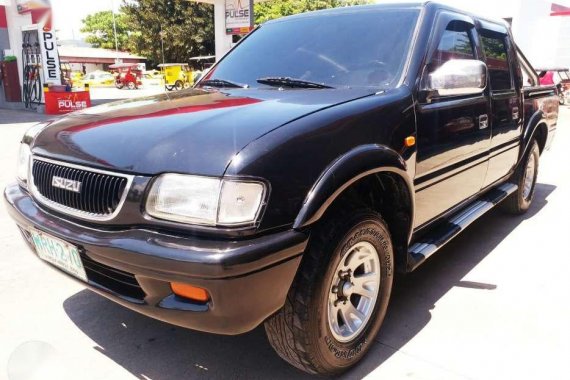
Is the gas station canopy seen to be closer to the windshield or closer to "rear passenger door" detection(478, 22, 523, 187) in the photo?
"rear passenger door" detection(478, 22, 523, 187)

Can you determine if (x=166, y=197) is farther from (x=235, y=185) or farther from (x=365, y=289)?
(x=365, y=289)

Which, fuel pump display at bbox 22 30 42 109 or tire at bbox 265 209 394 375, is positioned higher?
fuel pump display at bbox 22 30 42 109

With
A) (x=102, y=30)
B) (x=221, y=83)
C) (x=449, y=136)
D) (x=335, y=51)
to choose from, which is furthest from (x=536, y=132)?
(x=102, y=30)

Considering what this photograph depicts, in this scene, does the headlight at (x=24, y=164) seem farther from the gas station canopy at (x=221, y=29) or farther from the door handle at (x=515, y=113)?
the gas station canopy at (x=221, y=29)

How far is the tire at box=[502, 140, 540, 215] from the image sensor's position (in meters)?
4.44

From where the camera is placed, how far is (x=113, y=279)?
79.0 inches

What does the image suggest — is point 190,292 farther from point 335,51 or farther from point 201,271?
point 335,51

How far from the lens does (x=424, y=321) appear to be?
9.04 feet

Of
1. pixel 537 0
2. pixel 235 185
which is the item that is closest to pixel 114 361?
pixel 235 185

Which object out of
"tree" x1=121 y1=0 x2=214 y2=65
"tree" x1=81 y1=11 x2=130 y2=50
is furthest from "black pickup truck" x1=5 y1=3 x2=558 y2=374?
"tree" x1=81 y1=11 x2=130 y2=50

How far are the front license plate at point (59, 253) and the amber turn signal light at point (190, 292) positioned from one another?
0.52 m

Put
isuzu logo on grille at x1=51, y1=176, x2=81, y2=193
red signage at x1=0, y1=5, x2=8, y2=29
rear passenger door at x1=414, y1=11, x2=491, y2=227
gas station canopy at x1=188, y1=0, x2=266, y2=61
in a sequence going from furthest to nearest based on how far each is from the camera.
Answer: gas station canopy at x1=188, y1=0, x2=266, y2=61 → red signage at x1=0, y1=5, x2=8, y2=29 → rear passenger door at x1=414, y1=11, x2=491, y2=227 → isuzu logo on grille at x1=51, y1=176, x2=81, y2=193

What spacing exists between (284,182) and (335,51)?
1.39 metres

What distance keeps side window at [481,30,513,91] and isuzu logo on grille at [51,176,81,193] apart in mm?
2879
